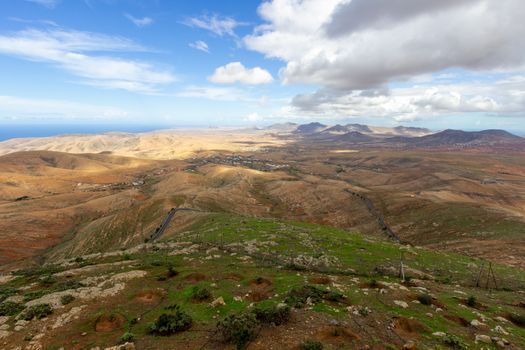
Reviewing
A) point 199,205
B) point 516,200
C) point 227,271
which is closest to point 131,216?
point 199,205

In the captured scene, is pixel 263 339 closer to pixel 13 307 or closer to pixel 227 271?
pixel 227 271

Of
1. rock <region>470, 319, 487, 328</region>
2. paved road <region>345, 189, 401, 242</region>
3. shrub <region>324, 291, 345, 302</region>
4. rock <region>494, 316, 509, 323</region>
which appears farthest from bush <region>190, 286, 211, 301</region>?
paved road <region>345, 189, 401, 242</region>

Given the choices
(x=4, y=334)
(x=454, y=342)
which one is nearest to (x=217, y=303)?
(x=4, y=334)

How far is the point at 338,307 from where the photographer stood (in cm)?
2119

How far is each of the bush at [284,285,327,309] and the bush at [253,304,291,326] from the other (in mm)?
2168

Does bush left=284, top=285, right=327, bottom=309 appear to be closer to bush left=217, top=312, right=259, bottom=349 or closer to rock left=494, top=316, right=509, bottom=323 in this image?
bush left=217, top=312, right=259, bottom=349

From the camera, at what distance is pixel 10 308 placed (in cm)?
2270

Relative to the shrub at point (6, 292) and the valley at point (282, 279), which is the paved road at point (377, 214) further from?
the shrub at point (6, 292)

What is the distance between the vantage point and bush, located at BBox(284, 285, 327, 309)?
70.1 ft

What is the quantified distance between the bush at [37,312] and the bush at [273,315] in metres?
15.0

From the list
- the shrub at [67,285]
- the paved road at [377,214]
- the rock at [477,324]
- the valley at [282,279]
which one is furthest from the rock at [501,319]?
the paved road at [377,214]

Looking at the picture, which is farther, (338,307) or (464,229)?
(464,229)

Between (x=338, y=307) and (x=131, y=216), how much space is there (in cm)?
8096

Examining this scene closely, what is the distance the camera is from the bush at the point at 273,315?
1864 centimetres
